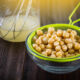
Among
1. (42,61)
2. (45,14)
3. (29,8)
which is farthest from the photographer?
(45,14)

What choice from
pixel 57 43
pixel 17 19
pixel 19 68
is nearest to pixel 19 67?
pixel 19 68

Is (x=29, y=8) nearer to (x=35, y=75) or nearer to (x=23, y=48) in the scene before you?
A: (x=23, y=48)

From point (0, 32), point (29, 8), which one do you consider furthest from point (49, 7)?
point (0, 32)

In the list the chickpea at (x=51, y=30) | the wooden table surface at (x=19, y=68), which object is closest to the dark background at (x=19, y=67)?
the wooden table surface at (x=19, y=68)

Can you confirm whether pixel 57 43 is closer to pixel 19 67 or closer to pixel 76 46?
pixel 76 46

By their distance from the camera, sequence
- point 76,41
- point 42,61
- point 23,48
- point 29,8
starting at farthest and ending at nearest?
point 29,8
point 23,48
point 76,41
point 42,61

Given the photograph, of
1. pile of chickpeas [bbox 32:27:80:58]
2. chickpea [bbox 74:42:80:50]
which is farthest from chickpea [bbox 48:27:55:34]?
chickpea [bbox 74:42:80:50]

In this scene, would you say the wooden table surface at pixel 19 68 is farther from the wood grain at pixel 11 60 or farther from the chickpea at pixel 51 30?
the chickpea at pixel 51 30

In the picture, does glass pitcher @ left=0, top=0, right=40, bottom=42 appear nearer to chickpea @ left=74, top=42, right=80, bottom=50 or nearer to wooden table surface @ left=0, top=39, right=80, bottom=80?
wooden table surface @ left=0, top=39, right=80, bottom=80

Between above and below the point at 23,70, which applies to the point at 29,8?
above
